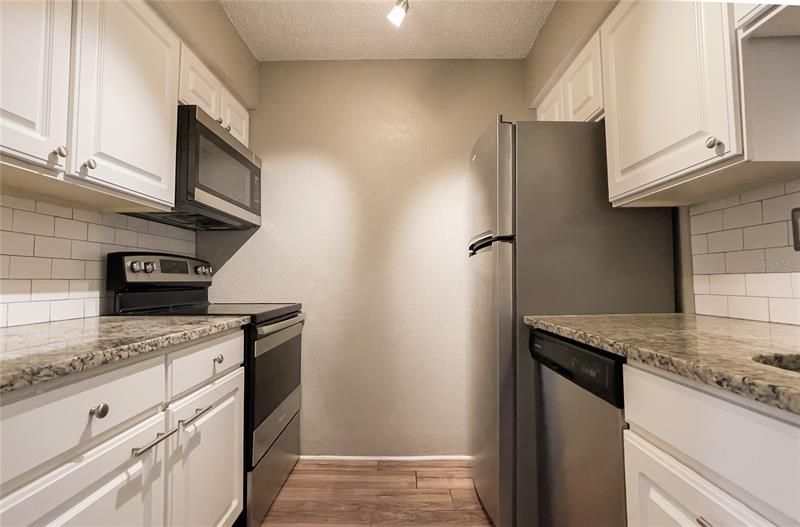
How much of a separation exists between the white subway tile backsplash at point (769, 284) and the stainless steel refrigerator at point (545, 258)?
0.27m

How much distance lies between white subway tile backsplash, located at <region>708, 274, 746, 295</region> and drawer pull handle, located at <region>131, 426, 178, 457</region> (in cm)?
185

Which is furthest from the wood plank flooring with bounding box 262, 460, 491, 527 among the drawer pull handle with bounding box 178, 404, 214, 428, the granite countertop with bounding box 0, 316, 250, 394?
the granite countertop with bounding box 0, 316, 250, 394

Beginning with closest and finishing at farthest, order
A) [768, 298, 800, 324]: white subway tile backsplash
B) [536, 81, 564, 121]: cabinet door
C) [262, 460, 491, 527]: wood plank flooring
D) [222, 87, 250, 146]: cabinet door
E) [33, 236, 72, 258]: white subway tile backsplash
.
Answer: [768, 298, 800, 324]: white subway tile backsplash → [33, 236, 72, 258]: white subway tile backsplash → [262, 460, 491, 527]: wood plank flooring → [536, 81, 564, 121]: cabinet door → [222, 87, 250, 146]: cabinet door

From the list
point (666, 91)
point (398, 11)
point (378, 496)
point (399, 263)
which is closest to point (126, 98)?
point (398, 11)

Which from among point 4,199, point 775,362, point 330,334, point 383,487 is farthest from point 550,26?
point 383,487

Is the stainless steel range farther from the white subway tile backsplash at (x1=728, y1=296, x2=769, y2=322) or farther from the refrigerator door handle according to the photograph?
the white subway tile backsplash at (x1=728, y1=296, x2=769, y2=322)

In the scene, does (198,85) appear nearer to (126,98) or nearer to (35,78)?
(126,98)

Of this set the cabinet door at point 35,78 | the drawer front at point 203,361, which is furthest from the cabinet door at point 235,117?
the drawer front at point 203,361

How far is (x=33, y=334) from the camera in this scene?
3.42 feet

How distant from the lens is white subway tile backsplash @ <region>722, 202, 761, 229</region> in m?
1.20

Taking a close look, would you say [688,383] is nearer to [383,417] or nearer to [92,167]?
[92,167]

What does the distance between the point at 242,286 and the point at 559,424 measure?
1912 mm

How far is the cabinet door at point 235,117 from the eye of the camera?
2055 mm

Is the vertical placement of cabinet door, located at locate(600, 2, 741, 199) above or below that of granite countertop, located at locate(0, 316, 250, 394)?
above
